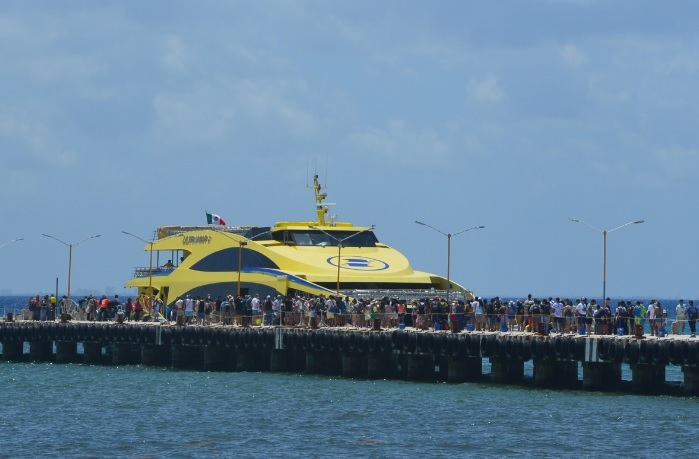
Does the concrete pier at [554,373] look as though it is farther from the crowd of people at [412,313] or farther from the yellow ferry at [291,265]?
the yellow ferry at [291,265]

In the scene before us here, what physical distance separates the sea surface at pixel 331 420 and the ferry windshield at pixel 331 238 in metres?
14.6

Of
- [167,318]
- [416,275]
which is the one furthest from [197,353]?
[416,275]

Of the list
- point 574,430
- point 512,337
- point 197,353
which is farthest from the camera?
point 197,353

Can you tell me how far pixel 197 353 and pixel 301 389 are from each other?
43.7 ft

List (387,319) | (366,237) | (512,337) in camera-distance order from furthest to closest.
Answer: (366,237) → (387,319) → (512,337)

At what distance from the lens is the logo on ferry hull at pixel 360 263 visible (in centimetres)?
7144

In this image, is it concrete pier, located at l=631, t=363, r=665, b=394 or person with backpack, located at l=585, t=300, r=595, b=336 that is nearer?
concrete pier, located at l=631, t=363, r=665, b=394

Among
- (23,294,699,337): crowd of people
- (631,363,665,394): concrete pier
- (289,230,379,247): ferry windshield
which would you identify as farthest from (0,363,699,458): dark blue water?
(289,230,379,247): ferry windshield

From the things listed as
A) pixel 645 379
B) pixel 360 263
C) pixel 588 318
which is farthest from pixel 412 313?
pixel 360 263

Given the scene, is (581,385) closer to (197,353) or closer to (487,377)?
(487,377)

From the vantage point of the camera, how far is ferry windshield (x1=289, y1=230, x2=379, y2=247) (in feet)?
245

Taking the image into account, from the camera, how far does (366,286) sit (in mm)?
70312

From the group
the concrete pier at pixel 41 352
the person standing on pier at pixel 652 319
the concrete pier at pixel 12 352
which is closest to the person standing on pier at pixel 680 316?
the person standing on pier at pixel 652 319

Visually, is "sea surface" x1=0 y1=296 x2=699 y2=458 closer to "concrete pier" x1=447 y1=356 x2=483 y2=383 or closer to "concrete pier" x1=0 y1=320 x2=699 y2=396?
"concrete pier" x1=447 y1=356 x2=483 y2=383
